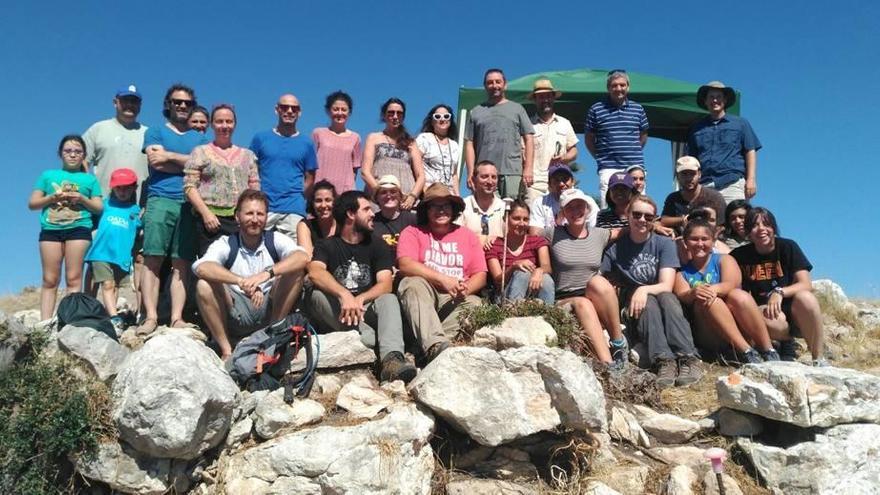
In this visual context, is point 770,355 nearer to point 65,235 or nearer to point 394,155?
point 394,155

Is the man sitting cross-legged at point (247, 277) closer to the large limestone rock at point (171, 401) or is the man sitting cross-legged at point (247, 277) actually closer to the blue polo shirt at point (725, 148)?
the large limestone rock at point (171, 401)

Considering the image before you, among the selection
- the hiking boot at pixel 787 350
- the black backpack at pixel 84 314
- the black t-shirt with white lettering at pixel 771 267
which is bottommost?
the hiking boot at pixel 787 350

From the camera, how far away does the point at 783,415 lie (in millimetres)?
5457

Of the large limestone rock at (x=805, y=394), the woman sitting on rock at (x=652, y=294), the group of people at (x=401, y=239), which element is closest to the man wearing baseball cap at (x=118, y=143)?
the group of people at (x=401, y=239)

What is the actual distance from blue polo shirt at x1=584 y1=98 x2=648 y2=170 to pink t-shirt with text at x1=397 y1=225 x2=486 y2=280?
2948 mm

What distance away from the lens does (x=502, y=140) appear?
8328 millimetres

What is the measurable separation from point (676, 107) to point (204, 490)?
9764mm

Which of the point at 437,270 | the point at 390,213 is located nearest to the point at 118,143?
the point at 390,213

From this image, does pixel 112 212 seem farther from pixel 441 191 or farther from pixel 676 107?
pixel 676 107

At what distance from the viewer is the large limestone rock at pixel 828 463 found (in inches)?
208

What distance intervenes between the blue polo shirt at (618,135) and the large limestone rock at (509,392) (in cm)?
407

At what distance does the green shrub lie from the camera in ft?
15.6

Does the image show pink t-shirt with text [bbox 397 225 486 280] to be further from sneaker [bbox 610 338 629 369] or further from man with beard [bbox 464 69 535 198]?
man with beard [bbox 464 69 535 198]

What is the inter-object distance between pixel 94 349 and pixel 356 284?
2.25 m
